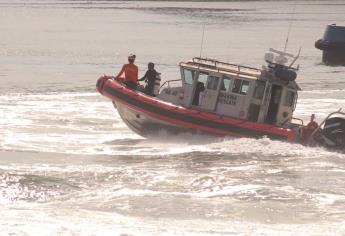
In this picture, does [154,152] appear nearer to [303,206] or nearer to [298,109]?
[303,206]

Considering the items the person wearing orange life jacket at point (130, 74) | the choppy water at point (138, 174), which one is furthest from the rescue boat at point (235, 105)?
the person wearing orange life jacket at point (130, 74)

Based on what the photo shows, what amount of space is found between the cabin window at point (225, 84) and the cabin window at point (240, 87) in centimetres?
13

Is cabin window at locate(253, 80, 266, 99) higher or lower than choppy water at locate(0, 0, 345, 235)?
higher

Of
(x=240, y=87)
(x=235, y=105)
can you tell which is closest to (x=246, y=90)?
(x=240, y=87)

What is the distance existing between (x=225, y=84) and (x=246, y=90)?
46 centimetres

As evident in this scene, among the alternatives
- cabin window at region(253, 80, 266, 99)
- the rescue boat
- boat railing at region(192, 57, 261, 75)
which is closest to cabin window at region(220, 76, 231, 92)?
the rescue boat

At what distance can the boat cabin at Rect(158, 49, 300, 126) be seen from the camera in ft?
52.3

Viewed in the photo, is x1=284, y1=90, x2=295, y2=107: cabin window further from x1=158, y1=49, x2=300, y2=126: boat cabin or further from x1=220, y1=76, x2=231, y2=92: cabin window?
x1=220, y1=76, x2=231, y2=92: cabin window

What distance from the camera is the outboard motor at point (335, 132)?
15.4 meters

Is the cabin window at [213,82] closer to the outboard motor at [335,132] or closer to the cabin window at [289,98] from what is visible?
the cabin window at [289,98]

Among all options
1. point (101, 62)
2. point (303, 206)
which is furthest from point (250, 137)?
point (101, 62)

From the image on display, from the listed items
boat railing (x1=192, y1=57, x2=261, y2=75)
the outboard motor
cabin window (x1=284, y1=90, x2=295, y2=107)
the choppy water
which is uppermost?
boat railing (x1=192, y1=57, x2=261, y2=75)

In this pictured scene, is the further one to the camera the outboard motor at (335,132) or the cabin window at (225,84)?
the cabin window at (225,84)

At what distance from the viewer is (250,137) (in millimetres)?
15820
